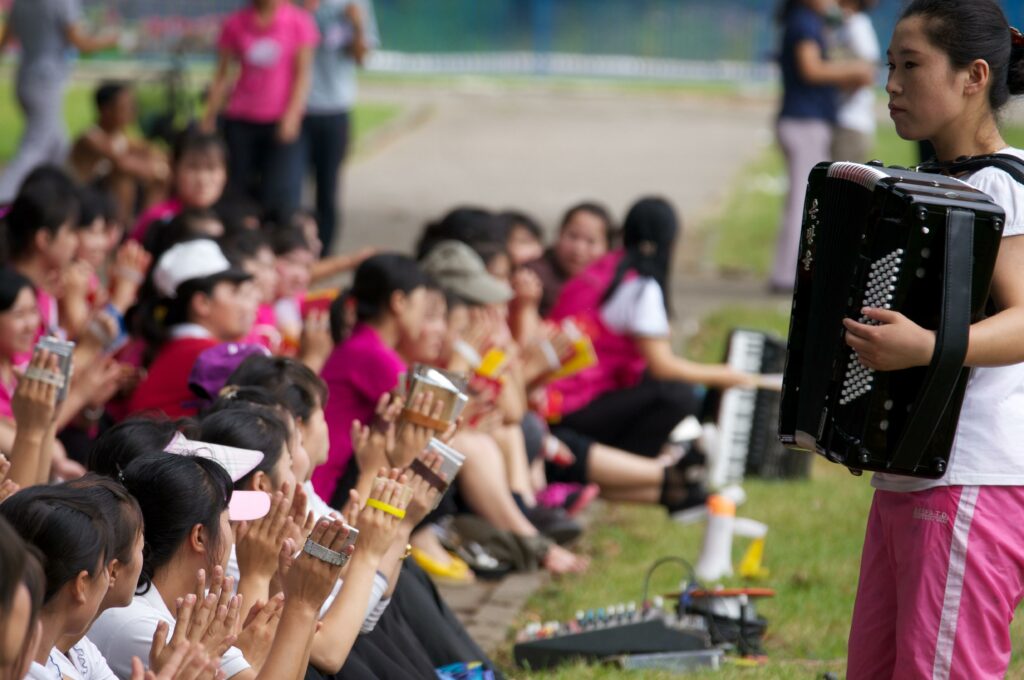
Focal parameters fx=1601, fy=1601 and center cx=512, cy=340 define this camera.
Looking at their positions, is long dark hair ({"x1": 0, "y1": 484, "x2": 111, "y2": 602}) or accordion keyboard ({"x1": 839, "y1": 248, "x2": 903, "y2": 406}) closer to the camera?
long dark hair ({"x1": 0, "y1": 484, "x2": 111, "y2": 602})

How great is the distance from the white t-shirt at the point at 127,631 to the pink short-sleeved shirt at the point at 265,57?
6.48 meters

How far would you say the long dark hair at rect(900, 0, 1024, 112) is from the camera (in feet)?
11.6

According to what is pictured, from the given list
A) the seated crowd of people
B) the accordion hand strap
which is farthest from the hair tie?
the accordion hand strap

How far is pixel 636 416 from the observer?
296 inches

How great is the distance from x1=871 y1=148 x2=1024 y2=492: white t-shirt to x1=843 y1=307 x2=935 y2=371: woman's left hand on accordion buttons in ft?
0.89

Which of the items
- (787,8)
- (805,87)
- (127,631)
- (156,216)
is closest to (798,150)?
(805,87)

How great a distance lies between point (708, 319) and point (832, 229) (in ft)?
22.8

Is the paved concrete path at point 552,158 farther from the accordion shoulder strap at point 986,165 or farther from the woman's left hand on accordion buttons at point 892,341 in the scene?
the woman's left hand on accordion buttons at point 892,341

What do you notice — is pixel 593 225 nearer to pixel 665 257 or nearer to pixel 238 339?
pixel 665 257

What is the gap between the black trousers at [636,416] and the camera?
7.46 metres

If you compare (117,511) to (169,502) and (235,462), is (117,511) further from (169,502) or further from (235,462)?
(235,462)

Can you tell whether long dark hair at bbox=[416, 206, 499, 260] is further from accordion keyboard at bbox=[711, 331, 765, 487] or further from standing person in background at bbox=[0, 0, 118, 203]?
standing person in background at bbox=[0, 0, 118, 203]

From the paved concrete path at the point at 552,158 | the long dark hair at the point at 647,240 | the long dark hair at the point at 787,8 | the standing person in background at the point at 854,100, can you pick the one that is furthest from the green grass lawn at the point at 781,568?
the long dark hair at the point at 787,8

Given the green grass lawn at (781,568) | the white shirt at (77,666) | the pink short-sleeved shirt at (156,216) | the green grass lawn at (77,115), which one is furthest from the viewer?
the green grass lawn at (77,115)
